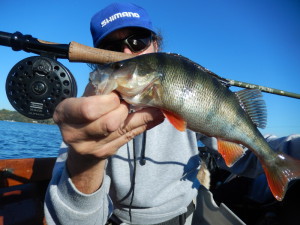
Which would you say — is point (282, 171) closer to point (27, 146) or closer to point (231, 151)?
point (231, 151)

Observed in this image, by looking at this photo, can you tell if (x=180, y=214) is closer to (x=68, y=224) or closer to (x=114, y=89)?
(x=68, y=224)

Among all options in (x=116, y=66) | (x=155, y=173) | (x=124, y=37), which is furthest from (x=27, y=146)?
(x=116, y=66)

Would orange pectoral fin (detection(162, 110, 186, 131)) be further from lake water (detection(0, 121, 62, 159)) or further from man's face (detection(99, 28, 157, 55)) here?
lake water (detection(0, 121, 62, 159))

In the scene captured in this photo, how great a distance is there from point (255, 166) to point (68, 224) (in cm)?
257

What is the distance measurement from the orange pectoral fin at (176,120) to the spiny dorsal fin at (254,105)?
72 cm

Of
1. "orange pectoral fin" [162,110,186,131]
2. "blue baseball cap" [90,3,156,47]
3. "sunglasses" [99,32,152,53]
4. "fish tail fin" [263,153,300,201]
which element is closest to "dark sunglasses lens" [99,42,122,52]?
"sunglasses" [99,32,152,53]

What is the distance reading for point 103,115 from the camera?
4.38 ft

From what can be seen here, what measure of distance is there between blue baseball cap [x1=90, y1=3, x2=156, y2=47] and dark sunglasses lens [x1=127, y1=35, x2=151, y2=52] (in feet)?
A: 0.51

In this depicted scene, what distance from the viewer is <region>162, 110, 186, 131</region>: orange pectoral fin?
5.42 ft

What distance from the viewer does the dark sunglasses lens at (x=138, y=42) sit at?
3049 mm

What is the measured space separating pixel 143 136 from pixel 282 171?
1.58 metres

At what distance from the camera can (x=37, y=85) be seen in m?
2.41

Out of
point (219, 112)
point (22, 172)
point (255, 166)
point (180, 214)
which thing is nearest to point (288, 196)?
point (255, 166)

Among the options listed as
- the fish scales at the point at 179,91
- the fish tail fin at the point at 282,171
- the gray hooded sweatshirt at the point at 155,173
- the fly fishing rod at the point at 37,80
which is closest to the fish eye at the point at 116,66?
the fish scales at the point at 179,91
